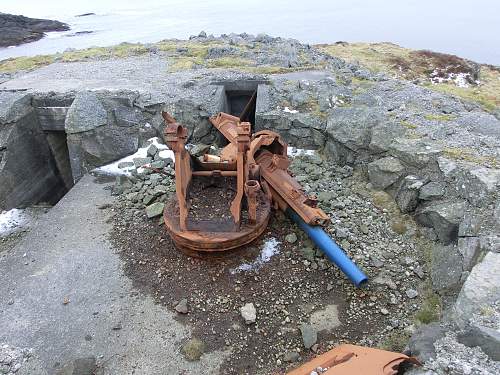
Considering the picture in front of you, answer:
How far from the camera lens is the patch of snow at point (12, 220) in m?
8.17

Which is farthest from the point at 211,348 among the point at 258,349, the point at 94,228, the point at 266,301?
the point at 94,228

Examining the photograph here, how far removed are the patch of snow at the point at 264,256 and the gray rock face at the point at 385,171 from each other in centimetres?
208

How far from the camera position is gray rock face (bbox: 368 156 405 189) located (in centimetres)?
626

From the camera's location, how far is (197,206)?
577cm

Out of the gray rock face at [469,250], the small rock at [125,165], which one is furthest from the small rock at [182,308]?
the small rock at [125,165]

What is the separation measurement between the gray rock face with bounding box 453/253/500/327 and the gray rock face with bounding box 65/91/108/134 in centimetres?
701

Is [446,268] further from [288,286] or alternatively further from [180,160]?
[180,160]

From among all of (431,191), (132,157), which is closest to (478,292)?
(431,191)

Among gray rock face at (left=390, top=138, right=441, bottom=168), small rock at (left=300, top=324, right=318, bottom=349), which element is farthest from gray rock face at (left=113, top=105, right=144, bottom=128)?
small rock at (left=300, top=324, right=318, bottom=349)

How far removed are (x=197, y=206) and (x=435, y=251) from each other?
125 inches

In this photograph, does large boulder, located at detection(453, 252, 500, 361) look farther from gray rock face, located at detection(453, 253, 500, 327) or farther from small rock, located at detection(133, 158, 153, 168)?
small rock, located at detection(133, 158, 153, 168)

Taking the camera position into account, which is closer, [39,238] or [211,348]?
[211,348]

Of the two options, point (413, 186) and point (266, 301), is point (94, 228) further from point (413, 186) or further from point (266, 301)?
point (413, 186)

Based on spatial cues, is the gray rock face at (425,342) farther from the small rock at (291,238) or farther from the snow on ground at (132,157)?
the snow on ground at (132,157)
